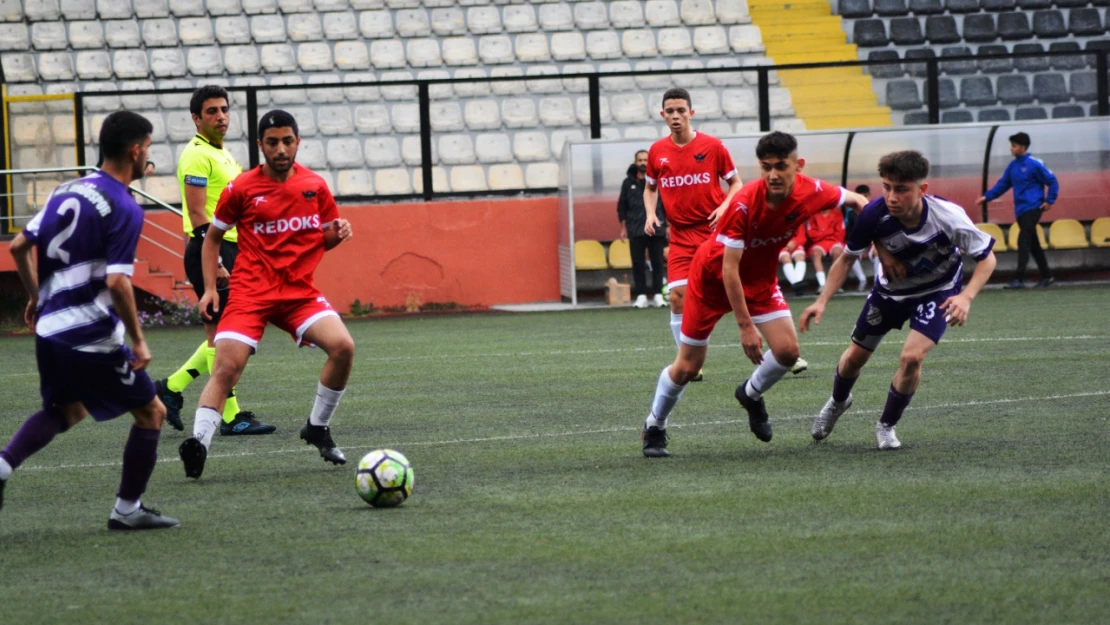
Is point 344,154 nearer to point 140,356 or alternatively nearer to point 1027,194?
point 1027,194

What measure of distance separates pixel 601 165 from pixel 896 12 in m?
7.59

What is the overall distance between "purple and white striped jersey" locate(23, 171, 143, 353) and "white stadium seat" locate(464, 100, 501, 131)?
15320 millimetres

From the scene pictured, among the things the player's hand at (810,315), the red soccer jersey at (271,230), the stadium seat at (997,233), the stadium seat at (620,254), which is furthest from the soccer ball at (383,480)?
the stadium seat at (997,233)

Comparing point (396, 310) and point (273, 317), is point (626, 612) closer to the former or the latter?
point (273, 317)

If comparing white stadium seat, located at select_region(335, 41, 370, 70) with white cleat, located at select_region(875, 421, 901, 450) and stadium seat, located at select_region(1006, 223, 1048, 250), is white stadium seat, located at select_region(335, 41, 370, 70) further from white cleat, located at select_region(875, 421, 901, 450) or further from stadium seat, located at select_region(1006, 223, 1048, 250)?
white cleat, located at select_region(875, 421, 901, 450)

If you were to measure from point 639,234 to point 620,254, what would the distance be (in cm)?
134

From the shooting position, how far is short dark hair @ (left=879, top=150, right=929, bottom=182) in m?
6.47

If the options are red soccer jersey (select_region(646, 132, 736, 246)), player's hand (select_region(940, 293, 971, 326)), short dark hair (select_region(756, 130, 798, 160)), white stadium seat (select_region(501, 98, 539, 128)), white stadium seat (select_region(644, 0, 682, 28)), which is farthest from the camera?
white stadium seat (select_region(644, 0, 682, 28))

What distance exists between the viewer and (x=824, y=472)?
6.34 metres

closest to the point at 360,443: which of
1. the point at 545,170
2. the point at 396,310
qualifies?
the point at 396,310

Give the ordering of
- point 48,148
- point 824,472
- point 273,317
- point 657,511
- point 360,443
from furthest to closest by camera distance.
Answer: point 48,148, point 360,443, point 273,317, point 824,472, point 657,511

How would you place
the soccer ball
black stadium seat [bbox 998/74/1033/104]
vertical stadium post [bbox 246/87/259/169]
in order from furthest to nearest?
1. black stadium seat [bbox 998/74/1033/104]
2. vertical stadium post [bbox 246/87/259/169]
3. the soccer ball

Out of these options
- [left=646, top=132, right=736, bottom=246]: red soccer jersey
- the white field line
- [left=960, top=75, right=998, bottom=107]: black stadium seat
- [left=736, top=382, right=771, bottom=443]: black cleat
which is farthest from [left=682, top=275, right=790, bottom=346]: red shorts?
[left=960, top=75, right=998, bottom=107]: black stadium seat

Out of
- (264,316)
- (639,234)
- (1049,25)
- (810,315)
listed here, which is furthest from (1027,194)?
(264,316)
